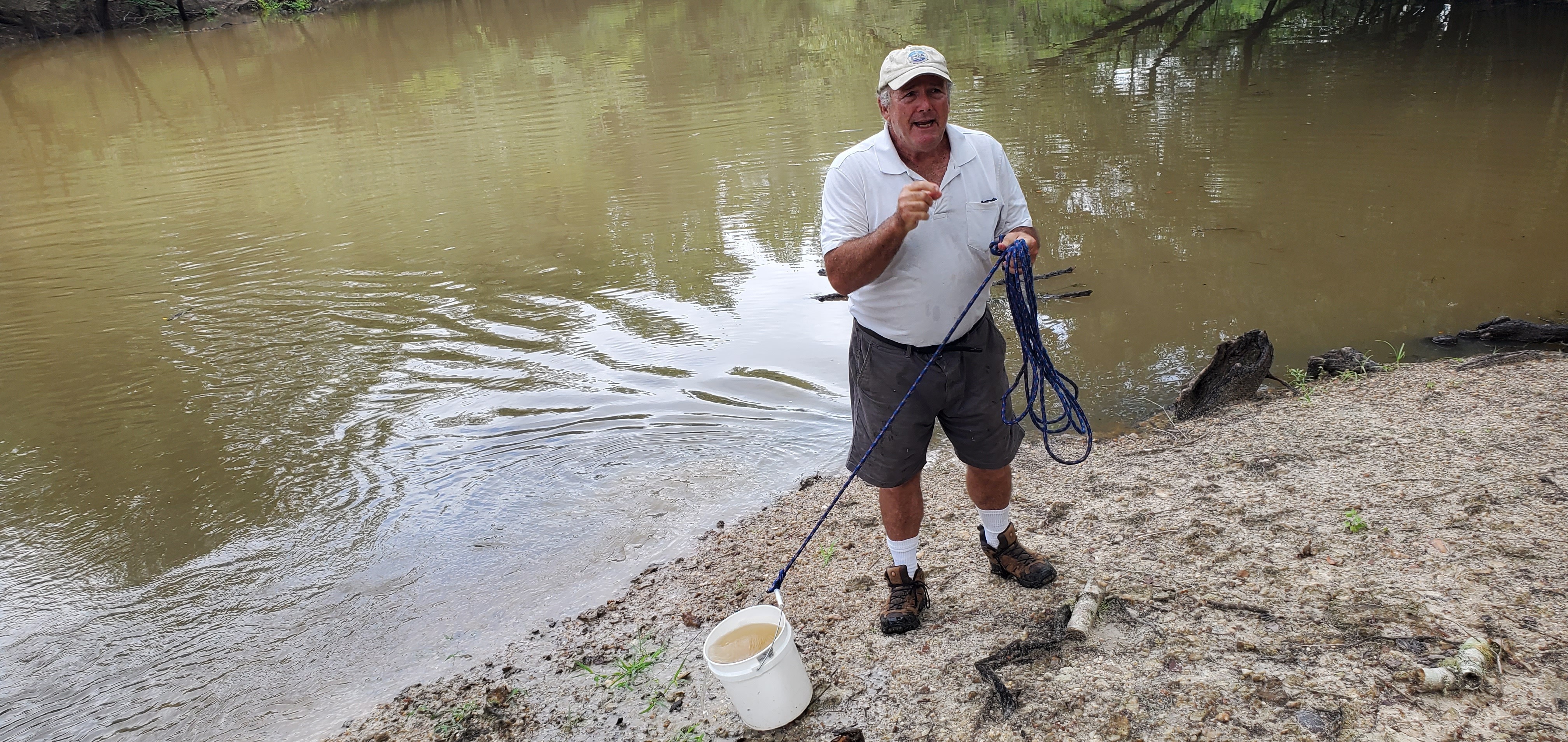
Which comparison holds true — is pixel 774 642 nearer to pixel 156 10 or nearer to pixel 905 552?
pixel 905 552

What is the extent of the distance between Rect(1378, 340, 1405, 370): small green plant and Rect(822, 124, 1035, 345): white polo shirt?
3322 mm

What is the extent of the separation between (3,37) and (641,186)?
32188 mm

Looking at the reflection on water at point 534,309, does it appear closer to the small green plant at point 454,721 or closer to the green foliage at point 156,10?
the small green plant at point 454,721

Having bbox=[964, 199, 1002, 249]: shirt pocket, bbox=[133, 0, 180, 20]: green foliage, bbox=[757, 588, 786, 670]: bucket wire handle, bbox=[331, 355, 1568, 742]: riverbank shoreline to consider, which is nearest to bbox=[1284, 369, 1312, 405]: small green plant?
bbox=[331, 355, 1568, 742]: riverbank shoreline

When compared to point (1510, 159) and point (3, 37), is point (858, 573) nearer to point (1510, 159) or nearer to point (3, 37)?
point (1510, 159)

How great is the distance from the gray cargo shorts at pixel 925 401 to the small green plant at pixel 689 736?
3.24 ft

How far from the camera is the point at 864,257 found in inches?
103

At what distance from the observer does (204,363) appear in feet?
23.0

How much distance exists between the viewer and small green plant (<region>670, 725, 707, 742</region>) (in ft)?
9.54

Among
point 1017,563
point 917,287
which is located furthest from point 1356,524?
point 917,287

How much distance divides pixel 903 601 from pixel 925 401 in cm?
76

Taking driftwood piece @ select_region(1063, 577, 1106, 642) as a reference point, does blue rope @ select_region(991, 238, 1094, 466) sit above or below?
above

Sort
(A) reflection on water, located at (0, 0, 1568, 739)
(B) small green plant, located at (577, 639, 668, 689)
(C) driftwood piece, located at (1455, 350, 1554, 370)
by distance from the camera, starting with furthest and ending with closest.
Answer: (C) driftwood piece, located at (1455, 350, 1554, 370)
(A) reflection on water, located at (0, 0, 1568, 739)
(B) small green plant, located at (577, 639, 668, 689)

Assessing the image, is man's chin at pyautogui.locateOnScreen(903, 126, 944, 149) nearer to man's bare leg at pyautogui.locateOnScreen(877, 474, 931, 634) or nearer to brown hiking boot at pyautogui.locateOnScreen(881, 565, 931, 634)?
man's bare leg at pyautogui.locateOnScreen(877, 474, 931, 634)
